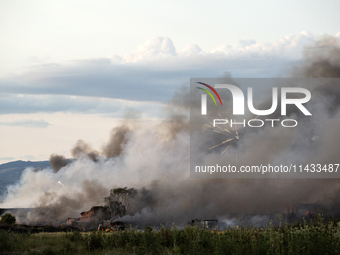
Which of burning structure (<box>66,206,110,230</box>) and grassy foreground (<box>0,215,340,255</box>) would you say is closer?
grassy foreground (<box>0,215,340,255</box>)

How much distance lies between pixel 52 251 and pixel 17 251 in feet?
8.86

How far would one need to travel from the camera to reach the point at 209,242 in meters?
20.0

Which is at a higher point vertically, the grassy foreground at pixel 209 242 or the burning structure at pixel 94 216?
the grassy foreground at pixel 209 242

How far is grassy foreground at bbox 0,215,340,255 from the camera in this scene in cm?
1683

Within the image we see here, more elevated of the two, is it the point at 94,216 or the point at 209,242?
the point at 209,242

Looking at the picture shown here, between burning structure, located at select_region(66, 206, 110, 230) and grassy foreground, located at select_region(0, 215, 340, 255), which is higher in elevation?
grassy foreground, located at select_region(0, 215, 340, 255)

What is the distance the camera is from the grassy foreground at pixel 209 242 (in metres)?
16.8

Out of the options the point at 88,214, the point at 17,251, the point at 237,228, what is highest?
the point at 237,228

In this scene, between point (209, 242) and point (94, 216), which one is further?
point (94, 216)

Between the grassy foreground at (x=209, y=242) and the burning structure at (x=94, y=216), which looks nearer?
the grassy foreground at (x=209, y=242)

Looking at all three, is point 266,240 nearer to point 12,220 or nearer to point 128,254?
point 128,254

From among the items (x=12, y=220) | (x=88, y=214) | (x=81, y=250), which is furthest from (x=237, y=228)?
(x=88, y=214)

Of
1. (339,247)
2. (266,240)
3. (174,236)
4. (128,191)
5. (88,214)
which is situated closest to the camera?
(339,247)

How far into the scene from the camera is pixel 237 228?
22.6 m
